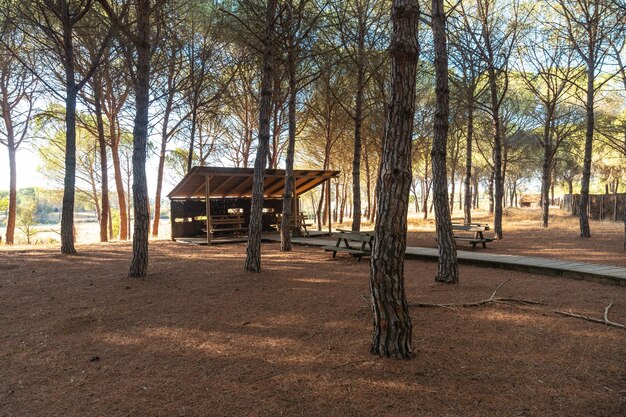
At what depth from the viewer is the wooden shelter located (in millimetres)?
14555

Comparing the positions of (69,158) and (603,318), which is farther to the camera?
(69,158)

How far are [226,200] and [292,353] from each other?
46.7 ft

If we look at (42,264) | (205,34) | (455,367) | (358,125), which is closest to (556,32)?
(358,125)

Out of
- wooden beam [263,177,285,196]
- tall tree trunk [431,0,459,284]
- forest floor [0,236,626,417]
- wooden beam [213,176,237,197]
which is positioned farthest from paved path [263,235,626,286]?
wooden beam [263,177,285,196]

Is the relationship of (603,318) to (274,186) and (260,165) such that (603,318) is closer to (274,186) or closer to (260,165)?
(260,165)

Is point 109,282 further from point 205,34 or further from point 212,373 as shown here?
point 205,34

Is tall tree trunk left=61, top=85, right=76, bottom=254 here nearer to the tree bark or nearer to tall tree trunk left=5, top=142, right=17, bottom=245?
the tree bark

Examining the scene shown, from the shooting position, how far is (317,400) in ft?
8.53

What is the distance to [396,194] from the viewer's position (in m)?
3.19

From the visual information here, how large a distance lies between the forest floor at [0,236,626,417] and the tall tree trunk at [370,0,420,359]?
309mm

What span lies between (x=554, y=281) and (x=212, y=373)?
592cm

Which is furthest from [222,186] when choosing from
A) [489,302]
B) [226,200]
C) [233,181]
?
[489,302]

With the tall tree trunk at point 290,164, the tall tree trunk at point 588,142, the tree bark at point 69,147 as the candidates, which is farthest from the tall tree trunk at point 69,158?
the tall tree trunk at point 588,142

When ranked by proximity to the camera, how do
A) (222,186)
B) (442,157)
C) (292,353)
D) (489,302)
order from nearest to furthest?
(292,353)
(489,302)
(442,157)
(222,186)
